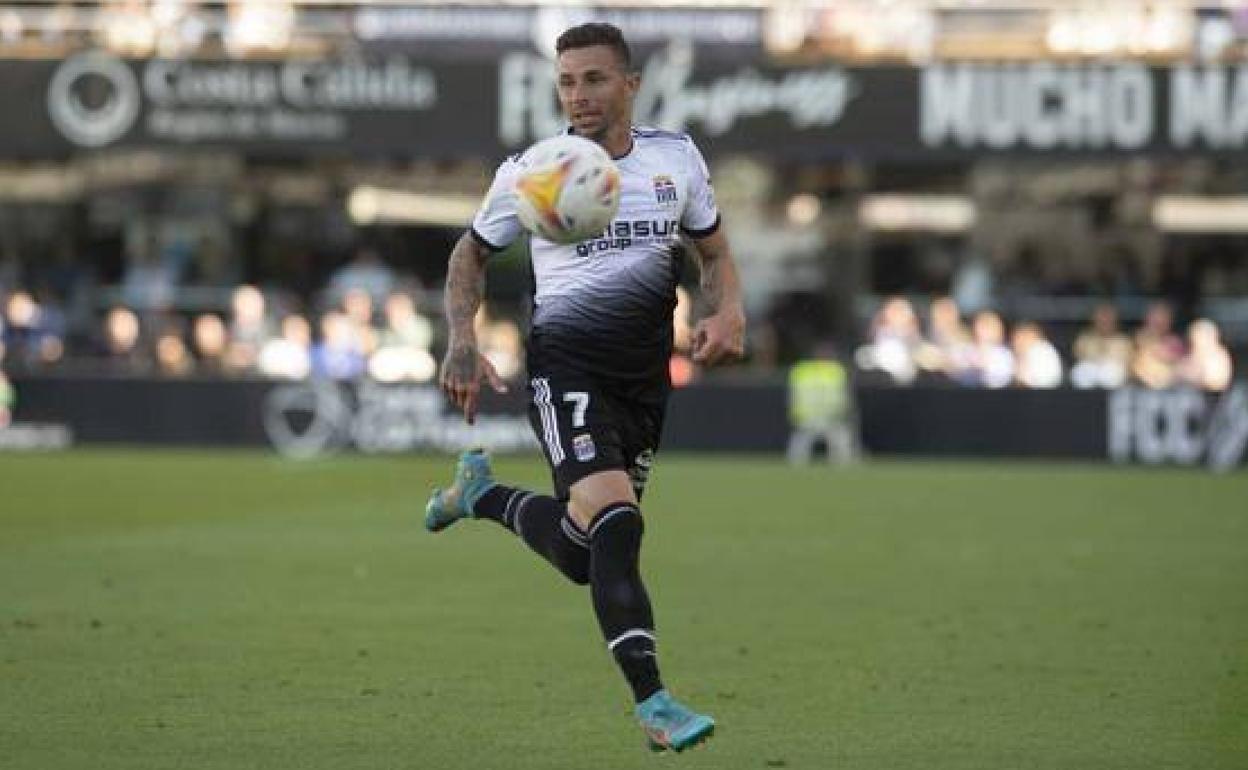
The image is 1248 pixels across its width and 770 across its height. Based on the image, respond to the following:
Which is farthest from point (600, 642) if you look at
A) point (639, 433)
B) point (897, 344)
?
point (897, 344)

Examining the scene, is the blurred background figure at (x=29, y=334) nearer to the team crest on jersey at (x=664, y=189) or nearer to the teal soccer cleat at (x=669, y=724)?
the team crest on jersey at (x=664, y=189)

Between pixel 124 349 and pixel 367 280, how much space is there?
4.03 m

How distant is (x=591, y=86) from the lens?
8016 mm

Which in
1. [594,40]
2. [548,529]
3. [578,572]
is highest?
[594,40]

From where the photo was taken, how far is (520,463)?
29438 millimetres

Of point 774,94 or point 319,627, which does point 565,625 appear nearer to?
point 319,627

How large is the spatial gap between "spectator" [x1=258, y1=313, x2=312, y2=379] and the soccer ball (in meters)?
25.0

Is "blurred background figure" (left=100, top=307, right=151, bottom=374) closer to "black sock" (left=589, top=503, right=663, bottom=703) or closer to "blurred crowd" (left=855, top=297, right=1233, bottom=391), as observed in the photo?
"blurred crowd" (left=855, top=297, right=1233, bottom=391)

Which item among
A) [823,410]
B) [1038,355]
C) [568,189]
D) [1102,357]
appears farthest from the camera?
[1102,357]

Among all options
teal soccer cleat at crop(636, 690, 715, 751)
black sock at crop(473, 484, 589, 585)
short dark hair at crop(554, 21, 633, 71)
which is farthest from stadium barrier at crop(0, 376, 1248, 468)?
teal soccer cleat at crop(636, 690, 715, 751)

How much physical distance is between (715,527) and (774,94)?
558 inches

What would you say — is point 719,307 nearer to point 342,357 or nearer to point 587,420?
point 587,420

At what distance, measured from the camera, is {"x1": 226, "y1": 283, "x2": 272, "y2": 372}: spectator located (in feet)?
109

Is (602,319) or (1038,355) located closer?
(602,319)
